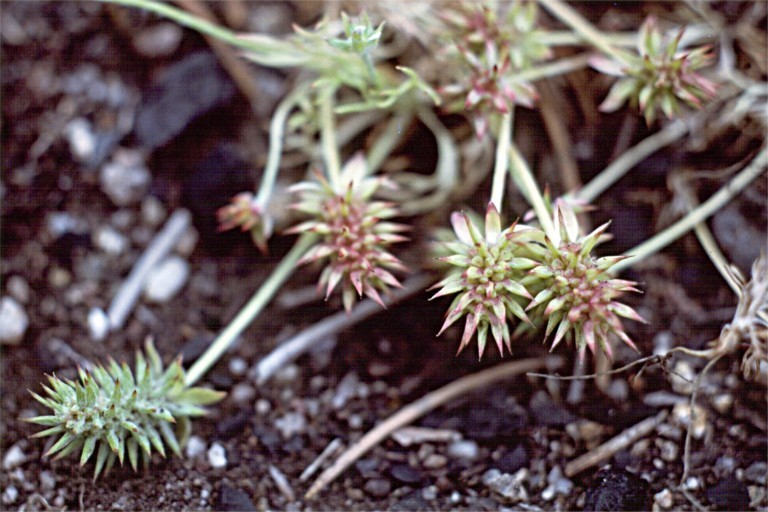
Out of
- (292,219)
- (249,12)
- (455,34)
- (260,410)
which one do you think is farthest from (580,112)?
(260,410)

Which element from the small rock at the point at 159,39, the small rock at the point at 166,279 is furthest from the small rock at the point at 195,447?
the small rock at the point at 159,39

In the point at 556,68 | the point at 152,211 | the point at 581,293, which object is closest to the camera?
the point at 581,293

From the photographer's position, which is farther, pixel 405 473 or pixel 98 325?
pixel 98 325

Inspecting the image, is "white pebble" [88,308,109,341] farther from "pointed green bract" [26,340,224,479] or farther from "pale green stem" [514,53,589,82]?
"pale green stem" [514,53,589,82]

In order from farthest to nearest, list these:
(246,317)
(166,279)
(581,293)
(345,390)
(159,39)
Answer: (159,39) < (166,279) < (345,390) < (246,317) < (581,293)

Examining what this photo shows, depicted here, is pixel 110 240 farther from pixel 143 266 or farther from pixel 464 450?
pixel 464 450

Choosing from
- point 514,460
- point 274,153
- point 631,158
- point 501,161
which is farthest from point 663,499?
point 274,153

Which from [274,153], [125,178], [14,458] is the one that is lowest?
[14,458]
